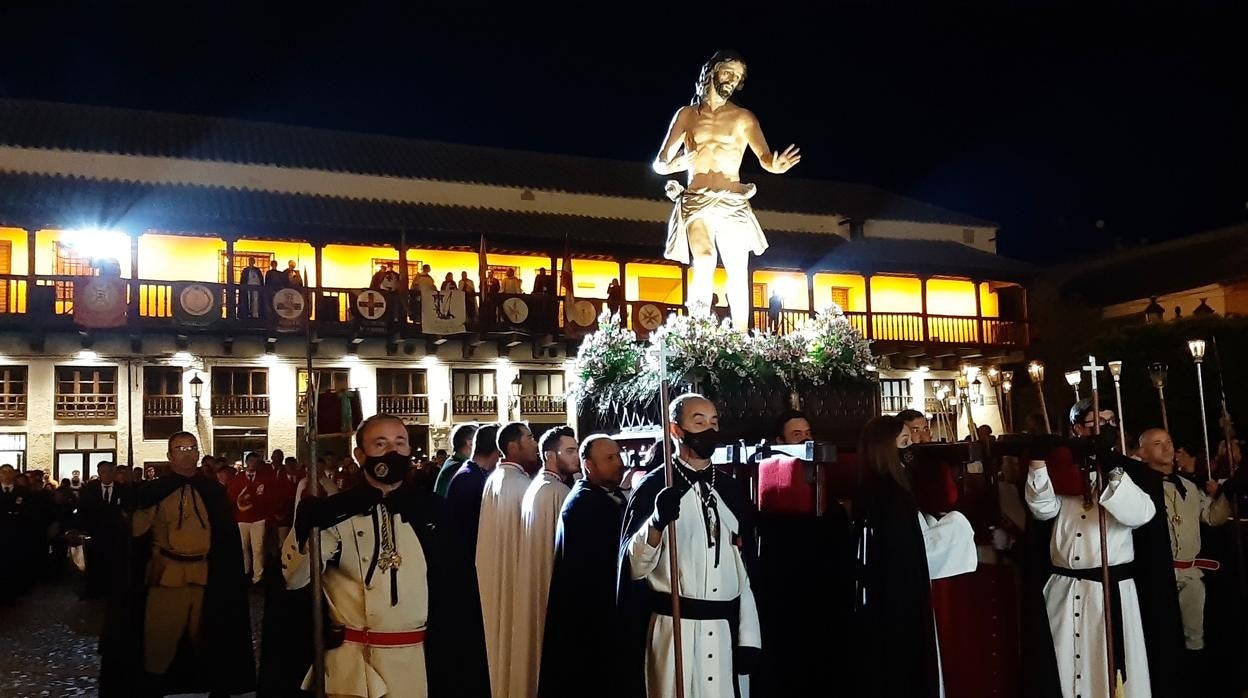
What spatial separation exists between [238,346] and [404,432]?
20.5m

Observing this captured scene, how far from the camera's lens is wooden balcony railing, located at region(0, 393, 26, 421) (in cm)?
Result: 2275

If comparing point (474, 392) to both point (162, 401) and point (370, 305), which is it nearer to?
point (370, 305)

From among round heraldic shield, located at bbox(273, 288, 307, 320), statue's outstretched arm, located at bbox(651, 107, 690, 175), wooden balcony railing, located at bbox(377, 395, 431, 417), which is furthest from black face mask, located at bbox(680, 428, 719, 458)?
wooden balcony railing, located at bbox(377, 395, 431, 417)

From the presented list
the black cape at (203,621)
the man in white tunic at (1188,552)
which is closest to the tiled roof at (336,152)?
the black cape at (203,621)

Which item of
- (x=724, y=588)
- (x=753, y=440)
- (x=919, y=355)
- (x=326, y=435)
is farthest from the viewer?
(x=919, y=355)

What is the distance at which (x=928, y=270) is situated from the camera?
31812 mm

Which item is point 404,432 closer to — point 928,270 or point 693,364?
point 693,364

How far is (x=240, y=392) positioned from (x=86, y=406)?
3.21m

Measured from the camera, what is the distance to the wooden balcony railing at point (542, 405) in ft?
88.1

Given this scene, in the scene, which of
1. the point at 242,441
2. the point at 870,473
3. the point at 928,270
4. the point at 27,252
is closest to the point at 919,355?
the point at 928,270

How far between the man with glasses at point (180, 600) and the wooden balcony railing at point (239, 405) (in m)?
17.4

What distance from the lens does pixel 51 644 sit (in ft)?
36.2

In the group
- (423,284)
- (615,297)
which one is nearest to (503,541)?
(423,284)

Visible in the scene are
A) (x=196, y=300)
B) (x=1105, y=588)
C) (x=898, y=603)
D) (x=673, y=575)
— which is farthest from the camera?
(x=196, y=300)
